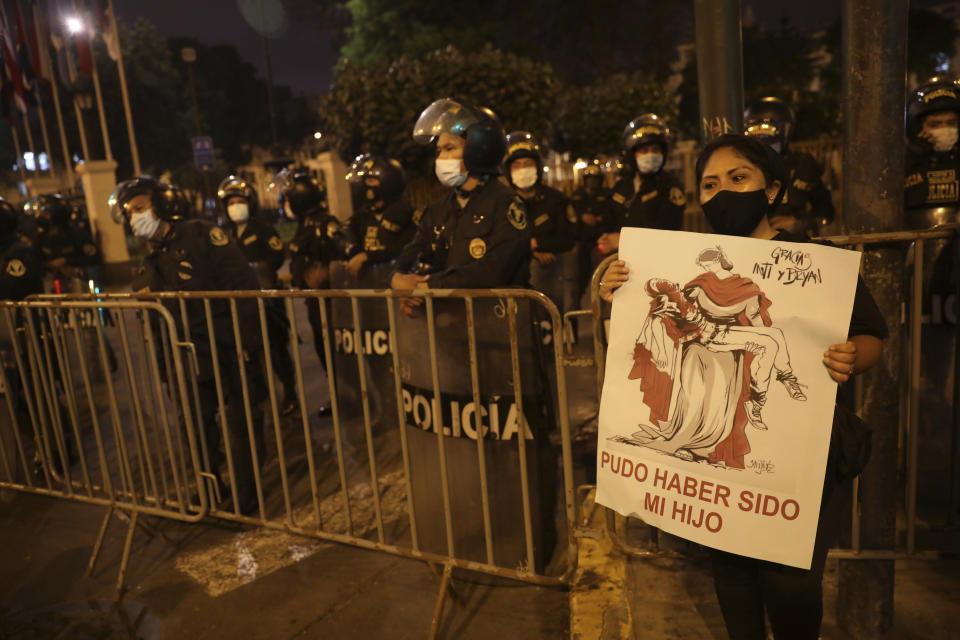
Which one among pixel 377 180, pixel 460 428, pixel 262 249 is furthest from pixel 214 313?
pixel 262 249

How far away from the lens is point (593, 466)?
4.56 m

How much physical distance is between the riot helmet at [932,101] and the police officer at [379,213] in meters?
3.78

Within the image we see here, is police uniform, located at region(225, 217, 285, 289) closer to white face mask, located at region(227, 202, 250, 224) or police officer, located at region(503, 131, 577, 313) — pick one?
white face mask, located at region(227, 202, 250, 224)

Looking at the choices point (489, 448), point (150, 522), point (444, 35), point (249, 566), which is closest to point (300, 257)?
point (150, 522)

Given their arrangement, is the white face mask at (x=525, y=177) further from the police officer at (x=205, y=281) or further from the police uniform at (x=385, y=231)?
the police officer at (x=205, y=281)

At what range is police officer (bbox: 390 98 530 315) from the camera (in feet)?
11.8

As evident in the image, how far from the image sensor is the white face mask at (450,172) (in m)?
3.79

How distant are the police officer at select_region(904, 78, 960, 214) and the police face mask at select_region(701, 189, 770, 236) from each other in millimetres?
2886

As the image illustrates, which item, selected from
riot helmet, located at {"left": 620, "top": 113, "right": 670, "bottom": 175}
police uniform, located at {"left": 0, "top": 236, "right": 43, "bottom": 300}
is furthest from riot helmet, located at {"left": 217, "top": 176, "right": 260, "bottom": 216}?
riot helmet, located at {"left": 620, "top": 113, "right": 670, "bottom": 175}

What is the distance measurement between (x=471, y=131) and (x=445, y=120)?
20 cm

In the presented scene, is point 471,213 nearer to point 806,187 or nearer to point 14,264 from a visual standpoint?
point 14,264

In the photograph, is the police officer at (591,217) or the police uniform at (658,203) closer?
the police uniform at (658,203)

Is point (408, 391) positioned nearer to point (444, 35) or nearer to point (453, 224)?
point (453, 224)

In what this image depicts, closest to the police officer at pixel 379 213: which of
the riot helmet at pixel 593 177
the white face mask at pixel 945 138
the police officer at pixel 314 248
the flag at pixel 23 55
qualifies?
the police officer at pixel 314 248
